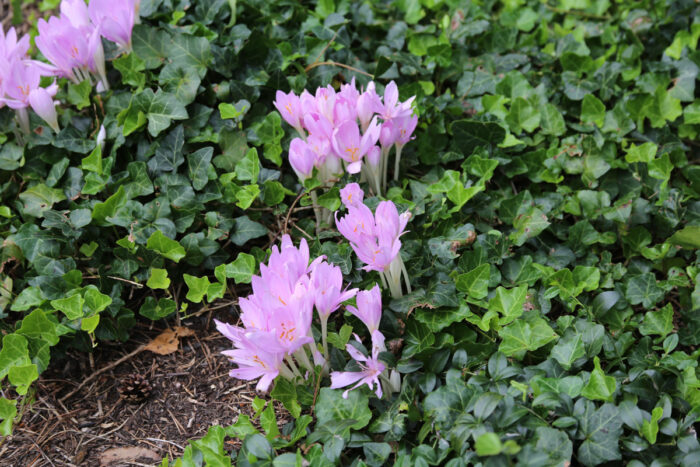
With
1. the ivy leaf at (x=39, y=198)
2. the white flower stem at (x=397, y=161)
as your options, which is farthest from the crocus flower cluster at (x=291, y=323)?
the ivy leaf at (x=39, y=198)

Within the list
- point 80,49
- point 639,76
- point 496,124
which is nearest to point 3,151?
point 80,49

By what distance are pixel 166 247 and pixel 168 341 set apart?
0.37m

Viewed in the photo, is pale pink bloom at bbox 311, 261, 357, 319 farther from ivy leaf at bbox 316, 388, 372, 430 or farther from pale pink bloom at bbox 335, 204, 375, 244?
ivy leaf at bbox 316, 388, 372, 430

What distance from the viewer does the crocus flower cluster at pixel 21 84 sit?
2441mm

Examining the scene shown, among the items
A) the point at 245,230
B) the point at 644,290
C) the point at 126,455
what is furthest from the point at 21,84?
the point at 644,290

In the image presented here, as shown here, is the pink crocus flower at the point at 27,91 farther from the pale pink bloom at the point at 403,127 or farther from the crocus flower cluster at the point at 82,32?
the pale pink bloom at the point at 403,127

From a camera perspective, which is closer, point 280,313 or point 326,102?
point 280,313

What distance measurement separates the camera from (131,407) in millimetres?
2203

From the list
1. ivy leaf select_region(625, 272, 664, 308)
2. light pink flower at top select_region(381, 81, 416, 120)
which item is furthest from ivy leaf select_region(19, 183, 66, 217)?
ivy leaf select_region(625, 272, 664, 308)

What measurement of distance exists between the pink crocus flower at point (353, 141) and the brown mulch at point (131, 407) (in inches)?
29.7

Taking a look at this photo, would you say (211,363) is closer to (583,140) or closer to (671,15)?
(583,140)

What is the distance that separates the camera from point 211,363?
2.31m

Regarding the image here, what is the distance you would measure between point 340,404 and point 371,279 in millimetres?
480

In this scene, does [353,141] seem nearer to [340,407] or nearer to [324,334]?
[324,334]
